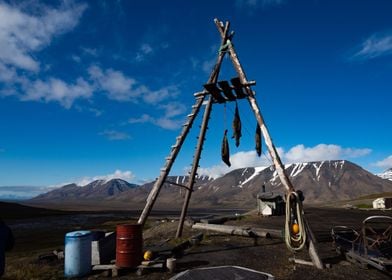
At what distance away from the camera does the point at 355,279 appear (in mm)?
9445

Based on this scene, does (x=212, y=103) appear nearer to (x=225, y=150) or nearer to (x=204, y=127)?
(x=204, y=127)

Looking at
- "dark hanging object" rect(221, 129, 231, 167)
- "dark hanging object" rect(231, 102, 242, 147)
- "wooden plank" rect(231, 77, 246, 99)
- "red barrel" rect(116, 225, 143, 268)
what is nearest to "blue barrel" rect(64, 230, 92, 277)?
"red barrel" rect(116, 225, 143, 268)

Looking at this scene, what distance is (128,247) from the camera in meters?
10.6

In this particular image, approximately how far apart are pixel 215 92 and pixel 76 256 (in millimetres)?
7818

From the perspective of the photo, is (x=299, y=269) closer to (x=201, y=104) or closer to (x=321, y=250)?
(x=321, y=250)

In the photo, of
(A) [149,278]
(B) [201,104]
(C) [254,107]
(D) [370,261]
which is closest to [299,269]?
(D) [370,261]

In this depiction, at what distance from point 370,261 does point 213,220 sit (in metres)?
12.3

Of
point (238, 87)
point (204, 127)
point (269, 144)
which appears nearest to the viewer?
point (269, 144)

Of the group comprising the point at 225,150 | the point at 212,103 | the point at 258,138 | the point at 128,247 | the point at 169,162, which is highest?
the point at 212,103

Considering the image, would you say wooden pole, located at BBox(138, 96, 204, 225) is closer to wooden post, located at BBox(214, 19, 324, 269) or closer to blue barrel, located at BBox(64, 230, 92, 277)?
wooden post, located at BBox(214, 19, 324, 269)

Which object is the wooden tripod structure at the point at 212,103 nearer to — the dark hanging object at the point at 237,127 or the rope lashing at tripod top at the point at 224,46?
the rope lashing at tripod top at the point at 224,46

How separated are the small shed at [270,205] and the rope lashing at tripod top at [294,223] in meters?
20.7

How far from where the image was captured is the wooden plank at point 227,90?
13.8m

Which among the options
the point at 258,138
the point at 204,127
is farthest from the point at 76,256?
the point at 204,127
